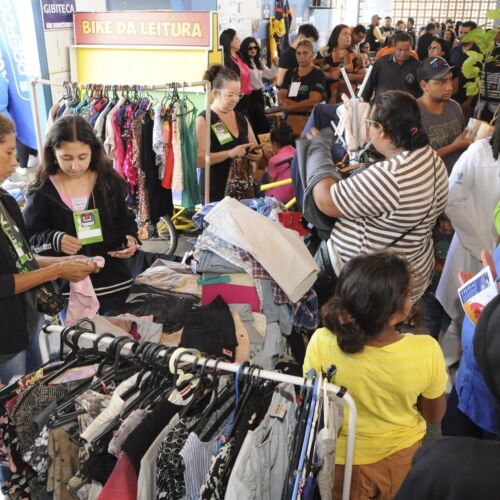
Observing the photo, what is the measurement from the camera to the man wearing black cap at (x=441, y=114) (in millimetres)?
3359

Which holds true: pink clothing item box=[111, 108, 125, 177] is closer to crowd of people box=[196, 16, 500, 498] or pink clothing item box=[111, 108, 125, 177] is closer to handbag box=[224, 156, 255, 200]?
handbag box=[224, 156, 255, 200]

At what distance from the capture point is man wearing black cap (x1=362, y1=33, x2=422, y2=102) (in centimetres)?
554

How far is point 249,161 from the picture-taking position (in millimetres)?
4168

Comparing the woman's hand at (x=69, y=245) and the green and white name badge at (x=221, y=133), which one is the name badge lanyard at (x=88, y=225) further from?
the green and white name badge at (x=221, y=133)

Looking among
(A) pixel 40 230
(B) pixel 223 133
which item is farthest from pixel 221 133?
(A) pixel 40 230

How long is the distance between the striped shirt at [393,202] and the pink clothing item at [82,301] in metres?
1.13

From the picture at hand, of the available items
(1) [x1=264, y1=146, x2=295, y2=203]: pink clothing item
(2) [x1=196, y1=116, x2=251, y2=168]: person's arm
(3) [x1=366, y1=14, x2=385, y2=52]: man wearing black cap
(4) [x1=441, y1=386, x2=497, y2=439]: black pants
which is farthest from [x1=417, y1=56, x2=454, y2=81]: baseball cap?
(3) [x1=366, y1=14, x2=385, y2=52]: man wearing black cap

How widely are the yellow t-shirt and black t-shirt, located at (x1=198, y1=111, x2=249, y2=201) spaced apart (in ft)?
8.27

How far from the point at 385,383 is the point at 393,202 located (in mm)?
883

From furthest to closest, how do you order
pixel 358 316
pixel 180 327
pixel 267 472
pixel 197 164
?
pixel 197 164, pixel 180 327, pixel 358 316, pixel 267 472

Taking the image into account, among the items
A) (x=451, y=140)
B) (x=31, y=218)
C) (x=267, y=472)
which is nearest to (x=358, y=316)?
(x=267, y=472)

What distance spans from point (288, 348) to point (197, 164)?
5.49ft

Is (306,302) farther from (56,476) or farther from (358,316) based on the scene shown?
(56,476)

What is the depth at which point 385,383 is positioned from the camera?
5.44ft
